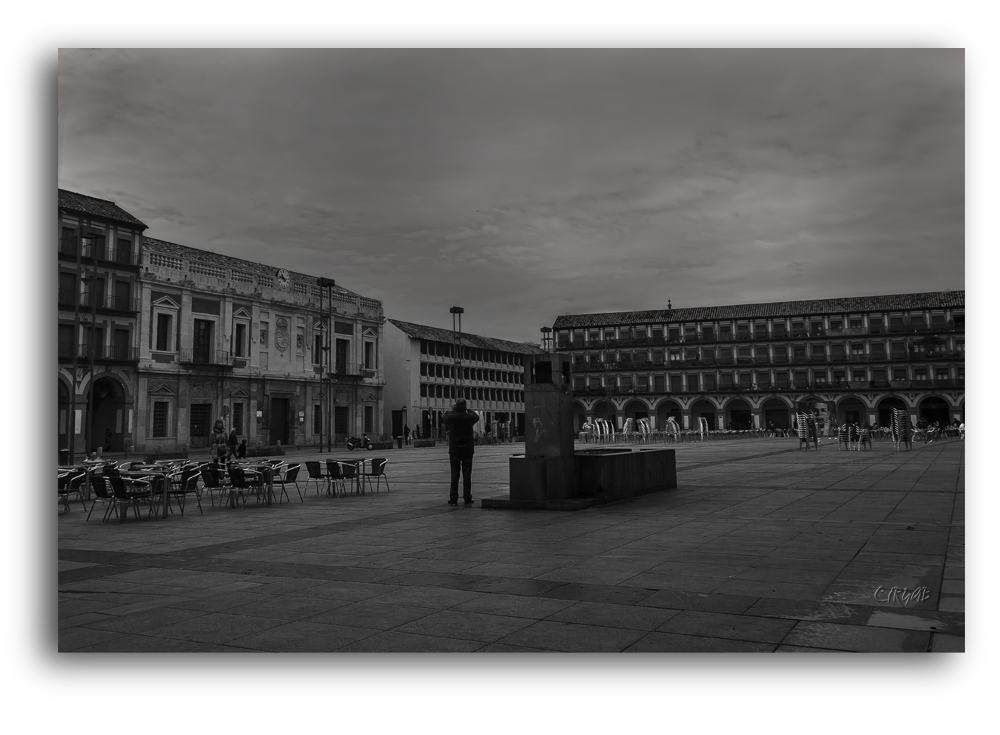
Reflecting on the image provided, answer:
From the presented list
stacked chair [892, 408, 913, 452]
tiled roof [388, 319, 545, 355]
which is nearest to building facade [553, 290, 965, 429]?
tiled roof [388, 319, 545, 355]

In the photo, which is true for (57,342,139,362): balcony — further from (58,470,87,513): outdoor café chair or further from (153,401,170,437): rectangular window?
(58,470,87,513): outdoor café chair

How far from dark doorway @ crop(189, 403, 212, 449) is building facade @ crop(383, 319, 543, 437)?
2213 centimetres

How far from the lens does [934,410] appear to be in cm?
7600

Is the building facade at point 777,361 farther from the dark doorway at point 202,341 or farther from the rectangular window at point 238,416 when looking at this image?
the dark doorway at point 202,341

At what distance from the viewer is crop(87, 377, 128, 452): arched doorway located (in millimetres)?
39625

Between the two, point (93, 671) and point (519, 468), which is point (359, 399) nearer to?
point (519, 468)

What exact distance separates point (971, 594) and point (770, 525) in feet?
19.2

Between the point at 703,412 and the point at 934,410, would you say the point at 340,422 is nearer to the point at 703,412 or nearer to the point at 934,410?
the point at 703,412

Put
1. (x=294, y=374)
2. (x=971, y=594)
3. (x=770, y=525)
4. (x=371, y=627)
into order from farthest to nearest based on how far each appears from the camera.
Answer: (x=294, y=374), (x=770, y=525), (x=371, y=627), (x=971, y=594)

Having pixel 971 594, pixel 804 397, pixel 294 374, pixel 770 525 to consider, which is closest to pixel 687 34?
pixel 971 594

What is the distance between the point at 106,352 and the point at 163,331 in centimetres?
352

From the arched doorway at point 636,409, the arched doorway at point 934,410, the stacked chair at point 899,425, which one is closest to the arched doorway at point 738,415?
the arched doorway at point 636,409

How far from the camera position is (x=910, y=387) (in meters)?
76.1

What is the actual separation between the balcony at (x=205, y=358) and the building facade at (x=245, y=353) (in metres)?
0.05
